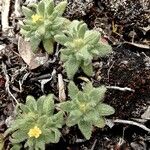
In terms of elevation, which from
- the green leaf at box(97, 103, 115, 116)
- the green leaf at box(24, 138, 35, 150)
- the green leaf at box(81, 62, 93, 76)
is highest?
the green leaf at box(81, 62, 93, 76)

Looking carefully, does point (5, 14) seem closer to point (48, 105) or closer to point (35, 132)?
point (48, 105)

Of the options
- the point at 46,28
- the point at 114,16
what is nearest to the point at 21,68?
the point at 46,28

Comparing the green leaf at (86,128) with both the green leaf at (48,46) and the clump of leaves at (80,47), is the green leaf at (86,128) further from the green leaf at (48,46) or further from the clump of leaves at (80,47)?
the green leaf at (48,46)

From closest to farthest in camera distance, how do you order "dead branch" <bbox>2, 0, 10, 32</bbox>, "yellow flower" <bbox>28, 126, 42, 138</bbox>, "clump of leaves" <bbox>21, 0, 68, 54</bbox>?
"yellow flower" <bbox>28, 126, 42, 138</bbox>
"clump of leaves" <bbox>21, 0, 68, 54</bbox>
"dead branch" <bbox>2, 0, 10, 32</bbox>

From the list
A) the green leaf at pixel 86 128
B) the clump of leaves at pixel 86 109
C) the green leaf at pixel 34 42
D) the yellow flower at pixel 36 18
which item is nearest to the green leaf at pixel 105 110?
the clump of leaves at pixel 86 109

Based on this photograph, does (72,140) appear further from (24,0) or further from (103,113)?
(24,0)

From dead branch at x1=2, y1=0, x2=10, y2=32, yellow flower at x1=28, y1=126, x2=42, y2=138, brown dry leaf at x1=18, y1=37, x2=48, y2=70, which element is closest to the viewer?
yellow flower at x1=28, y1=126, x2=42, y2=138

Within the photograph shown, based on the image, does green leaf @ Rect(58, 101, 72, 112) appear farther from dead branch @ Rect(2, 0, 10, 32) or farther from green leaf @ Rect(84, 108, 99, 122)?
dead branch @ Rect(2, 0, 10, 32)

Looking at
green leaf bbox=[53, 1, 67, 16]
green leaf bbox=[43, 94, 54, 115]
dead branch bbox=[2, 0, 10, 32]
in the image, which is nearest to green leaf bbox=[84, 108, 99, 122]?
green leaf bbox=[43, 94, 54, 115]
